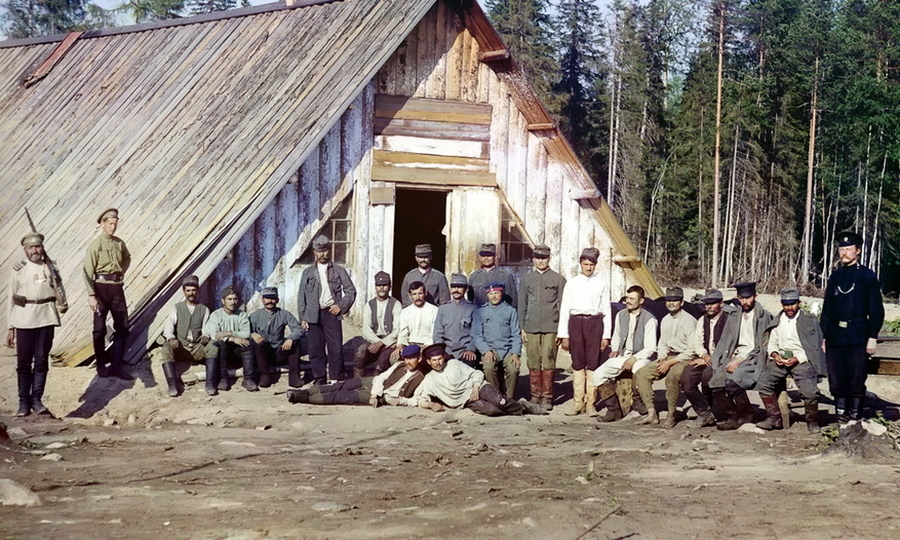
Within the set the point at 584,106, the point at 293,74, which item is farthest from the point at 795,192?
the point at 293,74

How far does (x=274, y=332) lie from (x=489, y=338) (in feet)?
8.44

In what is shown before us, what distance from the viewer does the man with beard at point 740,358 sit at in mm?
11336

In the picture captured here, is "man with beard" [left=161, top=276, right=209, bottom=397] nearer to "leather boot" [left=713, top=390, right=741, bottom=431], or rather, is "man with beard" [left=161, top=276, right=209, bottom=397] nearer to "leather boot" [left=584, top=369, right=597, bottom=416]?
"leather boot" [left=584, top=369, right=597, bottom=416]

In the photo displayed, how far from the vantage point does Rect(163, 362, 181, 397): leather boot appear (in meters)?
12.5

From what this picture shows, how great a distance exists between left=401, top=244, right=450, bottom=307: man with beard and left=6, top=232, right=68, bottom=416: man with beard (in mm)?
4189

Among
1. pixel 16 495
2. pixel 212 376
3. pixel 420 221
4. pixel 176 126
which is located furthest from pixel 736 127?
pixel 16 495

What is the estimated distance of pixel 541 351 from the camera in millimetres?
13000

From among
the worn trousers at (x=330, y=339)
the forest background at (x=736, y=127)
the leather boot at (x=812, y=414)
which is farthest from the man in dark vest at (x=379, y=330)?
the forest background at (x=736, y=127)

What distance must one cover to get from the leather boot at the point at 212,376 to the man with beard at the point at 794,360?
5883mm

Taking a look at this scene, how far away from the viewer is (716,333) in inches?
464

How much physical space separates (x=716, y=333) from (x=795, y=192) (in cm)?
3449

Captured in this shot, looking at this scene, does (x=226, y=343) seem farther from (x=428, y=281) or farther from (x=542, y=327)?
(x=542, y=327)

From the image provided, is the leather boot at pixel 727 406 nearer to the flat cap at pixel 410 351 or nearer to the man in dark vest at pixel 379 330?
the flat cap at pixel 410 351

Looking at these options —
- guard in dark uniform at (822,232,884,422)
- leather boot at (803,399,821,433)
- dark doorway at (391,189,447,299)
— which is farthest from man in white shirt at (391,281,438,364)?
dark doorway at (391,189,447,299)
